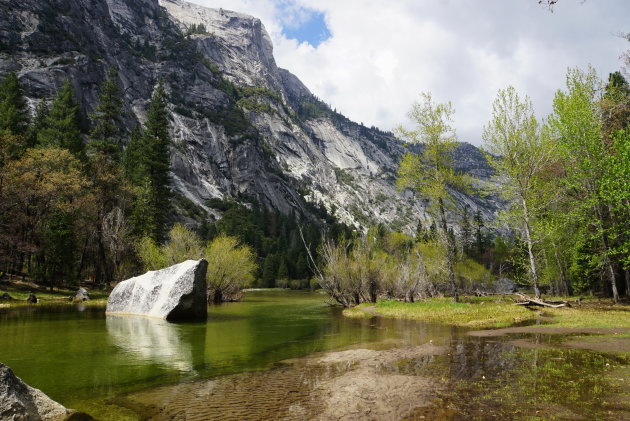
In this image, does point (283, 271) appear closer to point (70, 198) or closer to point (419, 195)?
point (70, 198)

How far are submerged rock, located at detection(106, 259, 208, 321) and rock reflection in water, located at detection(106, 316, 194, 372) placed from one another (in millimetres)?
2699

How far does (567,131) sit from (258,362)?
2634cm

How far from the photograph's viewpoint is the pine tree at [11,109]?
5638 cm

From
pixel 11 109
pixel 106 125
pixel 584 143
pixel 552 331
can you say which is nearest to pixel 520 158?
pixel 584 143

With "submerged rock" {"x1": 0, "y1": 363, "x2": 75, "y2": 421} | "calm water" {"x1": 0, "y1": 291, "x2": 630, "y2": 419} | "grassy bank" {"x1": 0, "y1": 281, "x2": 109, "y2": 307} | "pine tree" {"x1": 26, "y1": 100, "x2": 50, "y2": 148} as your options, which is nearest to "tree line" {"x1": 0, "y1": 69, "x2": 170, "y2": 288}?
"pine tree" {"x1": 26, "y1": 100, "x2": 50, "y2": 148}

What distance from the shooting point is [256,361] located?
12.8 meters

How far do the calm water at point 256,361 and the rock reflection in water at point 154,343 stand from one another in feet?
0.13

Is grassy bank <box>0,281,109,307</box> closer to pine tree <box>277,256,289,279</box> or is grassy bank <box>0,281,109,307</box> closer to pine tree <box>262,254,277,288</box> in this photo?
pine tree <box>262,254,277,288</box>

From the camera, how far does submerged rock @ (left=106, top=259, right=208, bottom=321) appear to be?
85.2ft

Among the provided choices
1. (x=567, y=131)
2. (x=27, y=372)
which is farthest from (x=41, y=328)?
(x=567, y=131)

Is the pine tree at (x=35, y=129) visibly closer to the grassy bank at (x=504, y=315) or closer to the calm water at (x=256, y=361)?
the calm water at (x=256, y=361)

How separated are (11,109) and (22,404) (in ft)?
228

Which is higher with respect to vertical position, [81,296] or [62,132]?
[62,132]

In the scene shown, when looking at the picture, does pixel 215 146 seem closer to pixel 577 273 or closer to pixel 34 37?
pixel 34 37
